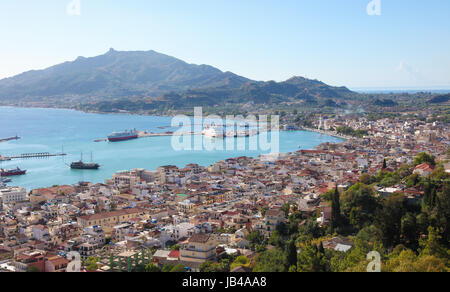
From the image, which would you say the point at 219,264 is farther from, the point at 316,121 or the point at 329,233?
the point at 316,121

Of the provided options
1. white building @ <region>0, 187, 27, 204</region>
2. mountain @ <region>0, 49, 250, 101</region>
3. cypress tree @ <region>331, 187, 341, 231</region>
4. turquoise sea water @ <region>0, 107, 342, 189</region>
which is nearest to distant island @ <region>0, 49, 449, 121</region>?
mountain @ <region>0, 49, 250, 101</region>

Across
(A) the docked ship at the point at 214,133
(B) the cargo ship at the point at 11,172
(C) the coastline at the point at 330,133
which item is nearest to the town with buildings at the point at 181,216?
(B) the cargo ship at the point at 11,172

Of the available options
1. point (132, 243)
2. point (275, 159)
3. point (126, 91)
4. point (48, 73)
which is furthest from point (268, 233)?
point (48, 73)

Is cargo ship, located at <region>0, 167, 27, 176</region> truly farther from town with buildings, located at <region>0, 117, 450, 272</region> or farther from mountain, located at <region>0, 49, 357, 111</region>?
mountain, located at <region>0, 49, 357, 111</region>

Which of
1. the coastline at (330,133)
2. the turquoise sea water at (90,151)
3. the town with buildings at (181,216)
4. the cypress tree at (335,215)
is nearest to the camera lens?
the town with buildings at (181,216)

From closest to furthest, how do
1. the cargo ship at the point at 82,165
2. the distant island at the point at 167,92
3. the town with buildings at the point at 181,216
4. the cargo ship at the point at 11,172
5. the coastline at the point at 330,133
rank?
1. the town with buildings at the point at 181,216
2. the cargo ship at the point at 11,172
3. the cargo ship at the point at 82,165
4. the coastline at the point at 330,133
5. the distant island at the point at 167,92

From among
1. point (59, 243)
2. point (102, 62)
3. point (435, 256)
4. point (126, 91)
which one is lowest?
point (59, 243)

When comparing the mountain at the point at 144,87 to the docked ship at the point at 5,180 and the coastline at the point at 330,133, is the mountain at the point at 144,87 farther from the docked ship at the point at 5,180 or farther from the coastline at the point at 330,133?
the docked ship at the point at 5,180
